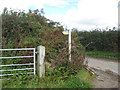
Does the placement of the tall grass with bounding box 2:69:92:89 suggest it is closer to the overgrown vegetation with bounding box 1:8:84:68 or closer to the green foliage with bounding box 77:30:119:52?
the overgrown vegetation with bounding box 1:8:84:68

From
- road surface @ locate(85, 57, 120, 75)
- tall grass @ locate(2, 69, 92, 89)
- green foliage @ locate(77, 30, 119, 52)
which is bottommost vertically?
road surface @ locate(85, 57, 120, 75)

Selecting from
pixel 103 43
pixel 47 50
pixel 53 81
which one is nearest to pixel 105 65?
pixel 47 50

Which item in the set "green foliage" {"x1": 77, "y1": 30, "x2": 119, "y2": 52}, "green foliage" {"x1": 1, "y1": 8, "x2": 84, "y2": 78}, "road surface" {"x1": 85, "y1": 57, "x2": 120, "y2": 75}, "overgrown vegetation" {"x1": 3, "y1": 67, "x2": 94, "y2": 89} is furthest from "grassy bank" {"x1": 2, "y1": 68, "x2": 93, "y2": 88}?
"green foliage" {"x1": 77, "y1": 30, "x2": 119, "y2": 52}

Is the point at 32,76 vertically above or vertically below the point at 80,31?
below

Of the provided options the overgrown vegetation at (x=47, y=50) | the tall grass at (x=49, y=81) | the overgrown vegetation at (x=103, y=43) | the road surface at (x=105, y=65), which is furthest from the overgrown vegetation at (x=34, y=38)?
the overgrown vegetation at (x=103, y=43)

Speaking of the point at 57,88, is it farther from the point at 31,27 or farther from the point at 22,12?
the point at 22,12

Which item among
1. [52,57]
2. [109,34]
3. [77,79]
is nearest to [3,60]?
[52,57]

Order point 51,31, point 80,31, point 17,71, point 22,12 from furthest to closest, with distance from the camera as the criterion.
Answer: point 80,31 → point 22,12 → point 51,31 → point 17,71

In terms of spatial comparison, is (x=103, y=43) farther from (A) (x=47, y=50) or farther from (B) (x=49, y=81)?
(B) (x=49, y=81)

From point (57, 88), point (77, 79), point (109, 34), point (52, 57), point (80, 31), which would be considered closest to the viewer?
point (57, 88)

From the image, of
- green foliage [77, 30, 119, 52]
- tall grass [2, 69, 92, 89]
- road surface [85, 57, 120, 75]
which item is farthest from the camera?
green foliage [77, 30, 119, 52]

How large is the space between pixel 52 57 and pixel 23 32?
209 cm

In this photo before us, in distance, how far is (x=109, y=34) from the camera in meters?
14.8

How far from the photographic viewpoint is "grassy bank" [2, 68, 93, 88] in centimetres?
427
